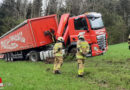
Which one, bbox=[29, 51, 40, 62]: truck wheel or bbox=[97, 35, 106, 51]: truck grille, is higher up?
bbox=[97, 35, 106, 51]: truck grille

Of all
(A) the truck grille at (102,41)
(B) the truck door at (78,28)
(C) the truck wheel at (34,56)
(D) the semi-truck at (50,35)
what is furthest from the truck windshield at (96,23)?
(C) the truck wheel at (34,56)

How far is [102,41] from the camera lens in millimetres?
10594

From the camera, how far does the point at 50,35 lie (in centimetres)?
1275

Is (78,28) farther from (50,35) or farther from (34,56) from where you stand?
(34,56)

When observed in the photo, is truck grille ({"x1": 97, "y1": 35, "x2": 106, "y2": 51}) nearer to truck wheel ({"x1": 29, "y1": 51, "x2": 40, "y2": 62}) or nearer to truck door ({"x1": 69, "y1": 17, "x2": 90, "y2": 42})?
truck door ({"x1": 69, "y1": 17, "x2": 90, "y2": 42})

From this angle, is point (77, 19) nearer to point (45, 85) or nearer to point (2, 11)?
point (45, 85)

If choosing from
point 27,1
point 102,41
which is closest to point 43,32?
point 102,41

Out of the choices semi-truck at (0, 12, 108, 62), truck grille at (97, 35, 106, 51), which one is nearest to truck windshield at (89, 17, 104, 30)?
semi-truck at (0, 12, 108, 62)

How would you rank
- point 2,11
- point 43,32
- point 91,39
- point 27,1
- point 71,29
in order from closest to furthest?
point 91,39
point 71,29
point 43,32
point 2,11
point 27,1

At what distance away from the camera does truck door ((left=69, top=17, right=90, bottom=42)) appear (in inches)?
413

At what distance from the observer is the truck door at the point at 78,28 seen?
10484 mm

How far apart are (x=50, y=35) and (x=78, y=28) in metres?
2.72

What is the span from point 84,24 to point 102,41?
4.88 feet

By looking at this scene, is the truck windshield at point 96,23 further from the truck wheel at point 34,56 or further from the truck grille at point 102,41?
the truck wheel at point 34,56
